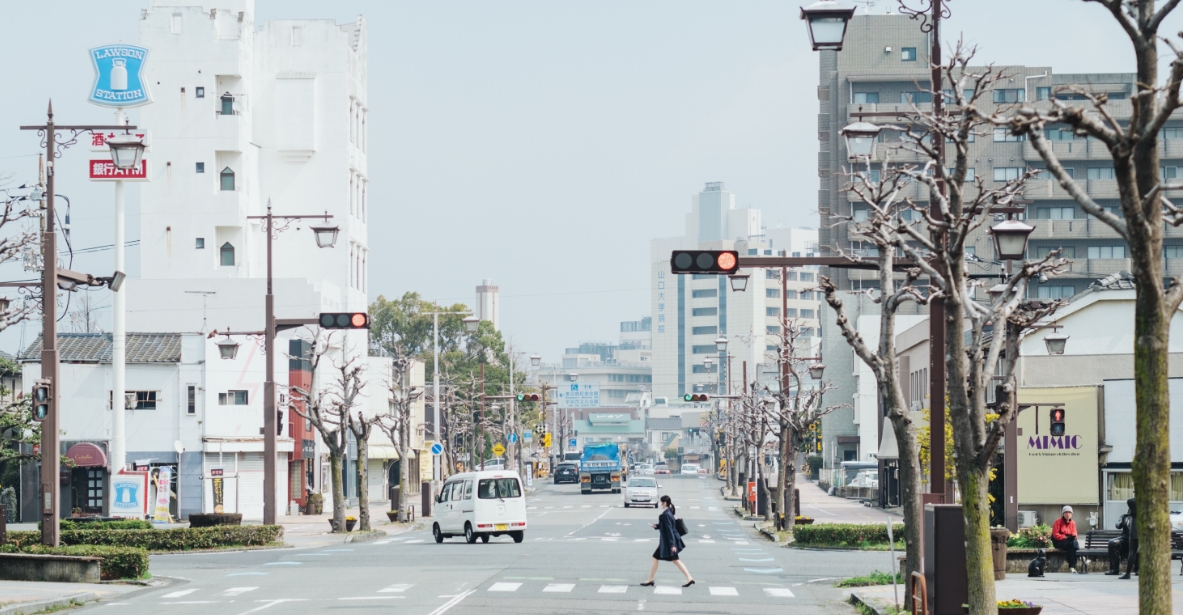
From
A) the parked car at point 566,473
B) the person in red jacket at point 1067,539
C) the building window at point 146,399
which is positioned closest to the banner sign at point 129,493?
the building window at point 146,399

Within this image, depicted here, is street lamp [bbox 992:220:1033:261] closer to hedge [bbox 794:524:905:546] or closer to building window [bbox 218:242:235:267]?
hedge [bbox 794:524:905:546]

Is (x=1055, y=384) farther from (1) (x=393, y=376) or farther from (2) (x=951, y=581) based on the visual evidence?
(1) (x=393, y=376)

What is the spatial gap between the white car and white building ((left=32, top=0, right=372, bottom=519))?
14.9 metres

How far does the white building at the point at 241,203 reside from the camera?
204ft

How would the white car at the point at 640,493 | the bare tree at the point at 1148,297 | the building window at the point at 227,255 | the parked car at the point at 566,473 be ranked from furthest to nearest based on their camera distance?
the parked car at the point at 566,473, the building window at the point at 227,255, the white car at the point at 640,493, the bare tree at the point at 1148,297

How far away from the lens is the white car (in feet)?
233

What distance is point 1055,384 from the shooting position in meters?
49.3

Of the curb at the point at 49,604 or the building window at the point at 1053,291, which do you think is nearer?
the curb at the point at 49,604

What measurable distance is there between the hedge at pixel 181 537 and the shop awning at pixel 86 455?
68.8 ft

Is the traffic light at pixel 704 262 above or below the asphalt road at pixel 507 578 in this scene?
above

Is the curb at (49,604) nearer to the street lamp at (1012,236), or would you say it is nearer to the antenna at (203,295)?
the street lamp at (1012,236)

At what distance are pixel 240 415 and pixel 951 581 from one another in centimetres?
4917

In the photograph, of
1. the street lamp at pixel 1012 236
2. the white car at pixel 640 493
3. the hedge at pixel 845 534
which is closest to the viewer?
the street lamp at pixel 1012 236

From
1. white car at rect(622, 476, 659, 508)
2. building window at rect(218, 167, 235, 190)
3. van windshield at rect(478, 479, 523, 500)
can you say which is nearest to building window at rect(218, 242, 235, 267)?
building window at rect(218, 167, 235, 190)
